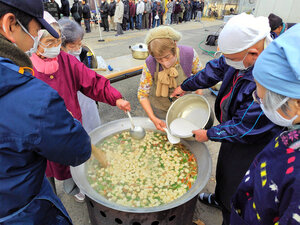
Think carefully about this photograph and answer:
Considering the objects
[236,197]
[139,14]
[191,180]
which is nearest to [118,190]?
[191,180]

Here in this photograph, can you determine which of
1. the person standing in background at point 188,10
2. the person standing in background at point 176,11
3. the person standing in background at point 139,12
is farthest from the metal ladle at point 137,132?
the person standing in background at point 188,10

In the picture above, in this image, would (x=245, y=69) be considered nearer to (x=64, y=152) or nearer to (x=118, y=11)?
(x=64, y=152)

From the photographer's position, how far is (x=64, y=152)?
1136 mm

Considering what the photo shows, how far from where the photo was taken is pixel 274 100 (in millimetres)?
907

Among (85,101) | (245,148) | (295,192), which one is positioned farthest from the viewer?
(85,101)

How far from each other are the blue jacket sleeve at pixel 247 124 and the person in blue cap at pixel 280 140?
44 centimetres

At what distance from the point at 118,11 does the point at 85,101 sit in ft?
38.6

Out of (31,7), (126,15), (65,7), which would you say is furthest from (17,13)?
(126,15)

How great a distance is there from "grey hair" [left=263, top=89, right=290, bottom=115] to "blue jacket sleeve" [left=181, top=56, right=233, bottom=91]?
43.7 inches

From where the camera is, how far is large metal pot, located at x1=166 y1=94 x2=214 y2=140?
2.22m

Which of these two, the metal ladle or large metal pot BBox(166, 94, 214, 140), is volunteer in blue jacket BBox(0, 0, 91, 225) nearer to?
the metal ladle

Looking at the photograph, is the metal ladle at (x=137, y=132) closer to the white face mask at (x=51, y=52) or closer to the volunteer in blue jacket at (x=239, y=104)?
the volunteer in blue jacket at (x=239, y=104)

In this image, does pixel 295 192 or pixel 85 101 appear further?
pixel 85 101

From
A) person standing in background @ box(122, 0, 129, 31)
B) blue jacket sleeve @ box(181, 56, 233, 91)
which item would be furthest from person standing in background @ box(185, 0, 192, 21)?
blue jacket sleeve @ box(181, 56, 233, 91)
